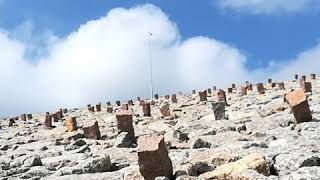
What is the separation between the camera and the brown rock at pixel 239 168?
346 inches

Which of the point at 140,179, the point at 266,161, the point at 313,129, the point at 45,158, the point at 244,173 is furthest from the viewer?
the point at 45,158

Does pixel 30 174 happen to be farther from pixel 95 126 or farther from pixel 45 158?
pixel 95 126

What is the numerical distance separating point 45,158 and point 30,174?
243 cm

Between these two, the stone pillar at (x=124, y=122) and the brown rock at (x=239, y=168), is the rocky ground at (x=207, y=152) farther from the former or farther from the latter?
the stone pillar at (x=124, y=122)

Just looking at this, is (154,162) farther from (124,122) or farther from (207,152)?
(124,122)

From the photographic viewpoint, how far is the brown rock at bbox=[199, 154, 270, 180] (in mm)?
8789

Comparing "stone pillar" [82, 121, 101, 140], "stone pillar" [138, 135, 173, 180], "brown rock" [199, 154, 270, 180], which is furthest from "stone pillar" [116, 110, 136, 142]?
"brown rock" [199, 154, 270, 180]

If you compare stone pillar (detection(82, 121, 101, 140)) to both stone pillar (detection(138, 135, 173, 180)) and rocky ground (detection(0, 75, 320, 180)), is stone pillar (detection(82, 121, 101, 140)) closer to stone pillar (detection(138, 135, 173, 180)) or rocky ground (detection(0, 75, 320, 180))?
rocky ground (detection(0, 75, 320, 180))

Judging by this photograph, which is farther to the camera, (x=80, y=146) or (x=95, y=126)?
(x=95, y=126)

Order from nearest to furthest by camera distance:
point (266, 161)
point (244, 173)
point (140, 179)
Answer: point (244, 173) → point (266, 161) → point (140, 179)

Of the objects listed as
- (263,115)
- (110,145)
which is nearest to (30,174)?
(110,145)

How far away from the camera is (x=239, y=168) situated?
29.2 feet

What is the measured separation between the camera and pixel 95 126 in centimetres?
1809

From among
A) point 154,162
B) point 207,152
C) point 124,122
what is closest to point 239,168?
point 154,162
